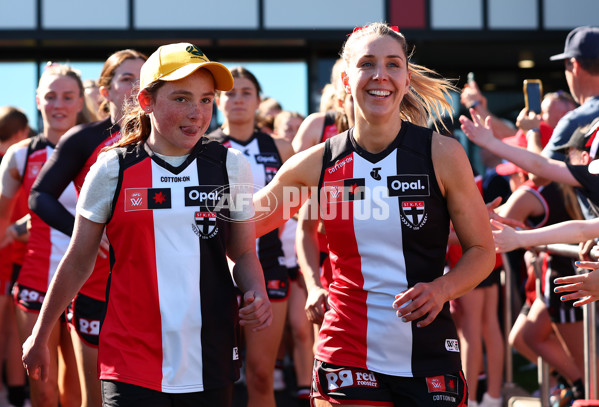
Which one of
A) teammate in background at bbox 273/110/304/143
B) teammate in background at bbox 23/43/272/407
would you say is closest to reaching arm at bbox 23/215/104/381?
teammate in background at bbox 23/43/272/407

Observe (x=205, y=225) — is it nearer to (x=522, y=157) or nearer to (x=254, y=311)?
(x=254, y=311)

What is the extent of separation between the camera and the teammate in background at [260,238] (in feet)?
17.1

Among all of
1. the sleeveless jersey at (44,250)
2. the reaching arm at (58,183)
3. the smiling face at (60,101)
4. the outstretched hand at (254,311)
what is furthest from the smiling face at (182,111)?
the smiling face at (60,101)

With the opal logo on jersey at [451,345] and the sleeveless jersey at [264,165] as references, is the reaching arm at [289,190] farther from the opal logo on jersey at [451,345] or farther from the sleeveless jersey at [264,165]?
the sleeveless jersey at [264,165]

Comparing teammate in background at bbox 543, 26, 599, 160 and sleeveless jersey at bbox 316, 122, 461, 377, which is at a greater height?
teammate in background at bbox 543, 26, 599, 160

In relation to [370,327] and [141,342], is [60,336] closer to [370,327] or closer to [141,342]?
[141,342]

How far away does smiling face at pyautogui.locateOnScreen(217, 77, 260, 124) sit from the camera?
226 inches

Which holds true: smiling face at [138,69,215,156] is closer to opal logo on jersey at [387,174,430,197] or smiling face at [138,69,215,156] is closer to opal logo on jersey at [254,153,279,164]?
opal logo on jersey at [387,174,430,197]

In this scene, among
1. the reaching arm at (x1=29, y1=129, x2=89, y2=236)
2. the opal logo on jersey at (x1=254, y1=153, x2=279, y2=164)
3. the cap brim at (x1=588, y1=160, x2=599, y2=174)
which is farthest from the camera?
the opal logo on jersey at (x1=254, y1=153, x2=279, y2=164)

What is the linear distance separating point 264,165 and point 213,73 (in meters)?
2.44

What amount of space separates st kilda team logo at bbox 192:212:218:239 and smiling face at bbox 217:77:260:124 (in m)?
2.67

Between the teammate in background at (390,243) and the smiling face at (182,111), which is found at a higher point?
the smiling face at (182,111)

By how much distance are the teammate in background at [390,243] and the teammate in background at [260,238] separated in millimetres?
1949

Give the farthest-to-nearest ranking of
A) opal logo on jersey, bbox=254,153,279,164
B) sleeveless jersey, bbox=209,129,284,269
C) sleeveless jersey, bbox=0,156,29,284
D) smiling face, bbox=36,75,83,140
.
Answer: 1. sleeveless jersey, bbox=0,156,29,284
2. opal logo on jersey, bbox=254,153,279,164
3. sleeveless jersey, bbox=209,129,284,269
4. smiling face, bbox=36,75,83,140
